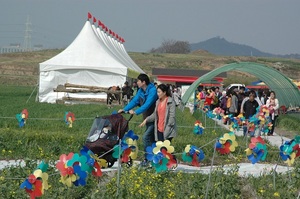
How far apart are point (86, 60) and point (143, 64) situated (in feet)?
238

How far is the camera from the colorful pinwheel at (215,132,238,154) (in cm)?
1023

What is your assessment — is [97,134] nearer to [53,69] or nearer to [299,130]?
[299,130]

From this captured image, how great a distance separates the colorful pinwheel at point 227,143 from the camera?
33.6 ft

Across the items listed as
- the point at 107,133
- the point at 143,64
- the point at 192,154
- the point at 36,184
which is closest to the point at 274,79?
the point at 107,133

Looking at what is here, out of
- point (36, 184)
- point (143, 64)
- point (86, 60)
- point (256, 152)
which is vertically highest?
point (86, 60)

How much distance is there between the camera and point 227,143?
10.3 meters

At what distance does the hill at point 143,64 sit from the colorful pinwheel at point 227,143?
68101mm

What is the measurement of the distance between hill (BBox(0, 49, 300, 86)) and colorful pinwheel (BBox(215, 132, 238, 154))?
68101 mm

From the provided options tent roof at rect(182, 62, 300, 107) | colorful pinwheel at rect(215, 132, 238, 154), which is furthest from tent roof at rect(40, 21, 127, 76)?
colorful pinwheel at rect(215, 132, 238, 154)

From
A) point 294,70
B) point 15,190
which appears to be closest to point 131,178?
point 15,190

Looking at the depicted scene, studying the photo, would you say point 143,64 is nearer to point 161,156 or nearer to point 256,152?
point 256,152

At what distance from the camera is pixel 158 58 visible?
392 ft

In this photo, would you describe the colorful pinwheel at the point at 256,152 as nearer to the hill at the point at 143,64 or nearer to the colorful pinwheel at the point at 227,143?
the colorful pinwheel at the point at 227,143

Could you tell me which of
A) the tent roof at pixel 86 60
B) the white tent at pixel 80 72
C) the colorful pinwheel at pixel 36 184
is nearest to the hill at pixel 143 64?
the tent roof at pixel 86 60
